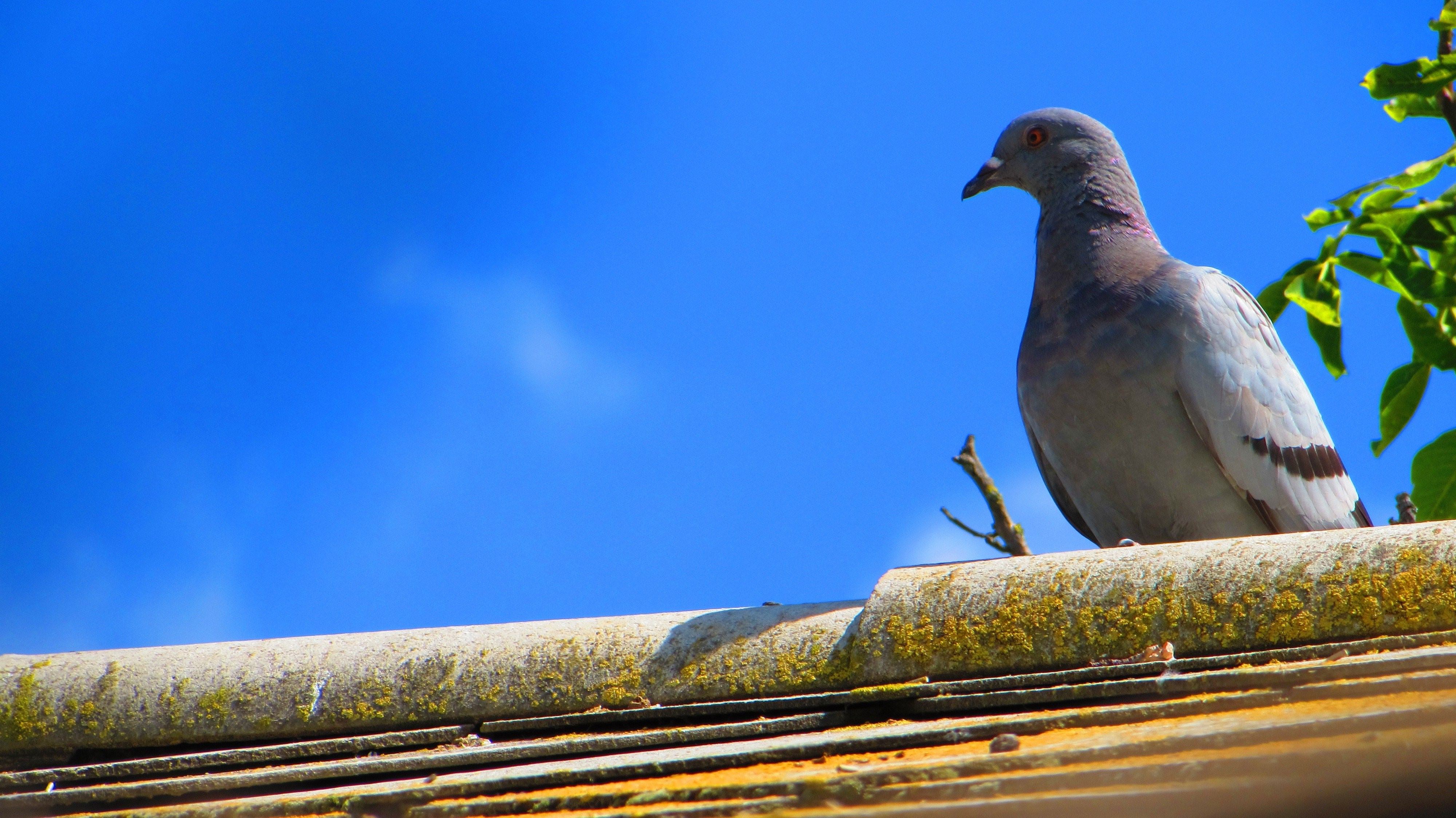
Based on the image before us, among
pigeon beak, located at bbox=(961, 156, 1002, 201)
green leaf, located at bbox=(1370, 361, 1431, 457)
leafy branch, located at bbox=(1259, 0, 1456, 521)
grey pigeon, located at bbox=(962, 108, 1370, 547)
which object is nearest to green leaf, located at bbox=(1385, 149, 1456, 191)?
leafy branch, located at bbox=(1259, 0, 1456, 521)

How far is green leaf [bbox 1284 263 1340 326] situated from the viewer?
10.0 feet

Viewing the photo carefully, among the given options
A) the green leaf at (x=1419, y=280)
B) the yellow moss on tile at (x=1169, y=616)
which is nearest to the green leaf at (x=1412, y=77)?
the green leaf at (x=1419, y=280)

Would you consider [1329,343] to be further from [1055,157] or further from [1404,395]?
[1055,157]

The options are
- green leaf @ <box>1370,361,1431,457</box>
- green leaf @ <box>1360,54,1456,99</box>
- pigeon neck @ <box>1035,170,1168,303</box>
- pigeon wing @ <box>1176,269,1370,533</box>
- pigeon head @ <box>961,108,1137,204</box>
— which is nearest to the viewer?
green leaf @ <box>1360,54,1456,99</box>

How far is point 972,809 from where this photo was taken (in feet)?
4.38

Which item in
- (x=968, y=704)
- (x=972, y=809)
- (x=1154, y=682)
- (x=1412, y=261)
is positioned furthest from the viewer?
(x=1412, y=261)

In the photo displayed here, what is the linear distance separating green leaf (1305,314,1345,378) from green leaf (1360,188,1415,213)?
0.35 meters

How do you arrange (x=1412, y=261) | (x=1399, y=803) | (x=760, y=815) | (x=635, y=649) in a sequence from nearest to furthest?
(x=1399, y=803), (x=760, y=815), (x=635, y=649), (x=1412, y=261)

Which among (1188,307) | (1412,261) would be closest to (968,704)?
(1412,261)

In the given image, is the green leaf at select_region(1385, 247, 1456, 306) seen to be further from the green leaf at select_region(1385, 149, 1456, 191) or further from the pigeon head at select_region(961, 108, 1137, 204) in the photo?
the pigeon head at select_region(961, 108, 1137, 204)

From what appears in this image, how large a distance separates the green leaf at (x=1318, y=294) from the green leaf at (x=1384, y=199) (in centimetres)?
19

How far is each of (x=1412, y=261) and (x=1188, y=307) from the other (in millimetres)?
963

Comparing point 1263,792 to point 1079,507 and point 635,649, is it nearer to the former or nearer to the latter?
point 635,649

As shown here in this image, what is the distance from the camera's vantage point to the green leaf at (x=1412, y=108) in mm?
3129
